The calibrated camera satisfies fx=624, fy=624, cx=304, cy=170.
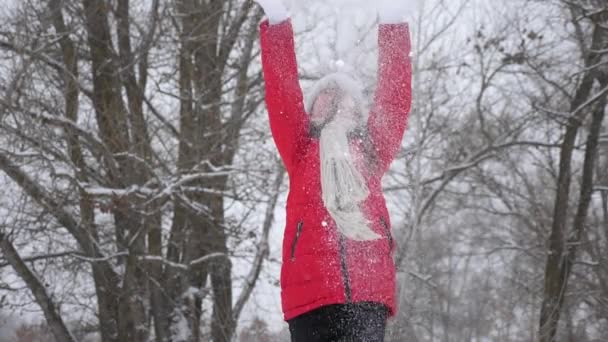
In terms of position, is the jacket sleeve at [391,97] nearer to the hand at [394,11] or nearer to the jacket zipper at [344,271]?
the hand at [394,11]

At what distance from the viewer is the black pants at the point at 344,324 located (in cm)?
183

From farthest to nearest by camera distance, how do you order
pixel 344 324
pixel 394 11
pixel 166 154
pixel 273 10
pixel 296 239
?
1. pixel 166 154
2. pixel 394 11
3. pixel 273 10
4. pixel 296 239
5. pixel 344 324

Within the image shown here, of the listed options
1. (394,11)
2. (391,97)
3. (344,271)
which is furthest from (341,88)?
(344,271)

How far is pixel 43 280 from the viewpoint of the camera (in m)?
5.81

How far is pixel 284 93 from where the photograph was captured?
2047mm

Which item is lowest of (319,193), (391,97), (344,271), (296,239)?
(344,271)

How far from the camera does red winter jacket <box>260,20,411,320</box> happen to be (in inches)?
73.9

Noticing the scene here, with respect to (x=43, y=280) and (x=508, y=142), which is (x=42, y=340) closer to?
(x=43, y=280)

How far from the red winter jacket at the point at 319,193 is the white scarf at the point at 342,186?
23 millimetres

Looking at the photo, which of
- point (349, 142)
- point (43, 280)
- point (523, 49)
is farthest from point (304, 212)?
point (523, 49)

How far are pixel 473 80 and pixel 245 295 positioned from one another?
4.79 metres

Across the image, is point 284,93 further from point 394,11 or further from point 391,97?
point 394,11

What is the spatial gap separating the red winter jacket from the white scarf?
23 millimetres

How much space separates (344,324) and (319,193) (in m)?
0.41
